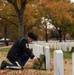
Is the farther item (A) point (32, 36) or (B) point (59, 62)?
(A) point (32, 36)

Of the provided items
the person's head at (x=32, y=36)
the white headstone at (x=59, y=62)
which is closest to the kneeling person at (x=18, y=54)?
the person's head at (x=32, y=36)

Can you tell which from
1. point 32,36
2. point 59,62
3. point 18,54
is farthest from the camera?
point 18,54

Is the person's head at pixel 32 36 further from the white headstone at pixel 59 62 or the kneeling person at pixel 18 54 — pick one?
the white headstone at pixel 59 62

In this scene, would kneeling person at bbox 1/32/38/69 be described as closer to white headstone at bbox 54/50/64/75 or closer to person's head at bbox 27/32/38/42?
person's head at bbox 27/32/38/42

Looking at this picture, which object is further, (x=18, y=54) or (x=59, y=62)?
(x=18, y=54)

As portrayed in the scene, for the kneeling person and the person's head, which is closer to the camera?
the person's head

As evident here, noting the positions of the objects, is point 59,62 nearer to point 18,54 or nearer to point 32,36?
point 32,36

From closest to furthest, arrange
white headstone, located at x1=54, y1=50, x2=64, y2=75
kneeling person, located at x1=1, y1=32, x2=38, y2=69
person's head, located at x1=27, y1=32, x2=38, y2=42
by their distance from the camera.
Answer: white headstone, located at x1=54, y1=50, x2=64, y2=75
person's head, located at x1=27, y1=32, x2=38, y2=42
kneeling person, located at x1=1, y1=32, x2=38, y2=69

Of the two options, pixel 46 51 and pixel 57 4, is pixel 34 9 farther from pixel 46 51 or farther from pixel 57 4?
pixel 46 51

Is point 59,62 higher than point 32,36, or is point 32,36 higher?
point 32,36

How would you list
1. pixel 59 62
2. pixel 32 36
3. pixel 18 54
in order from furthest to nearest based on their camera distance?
pixel 18 54, pixel 32 36, pixel 59 62

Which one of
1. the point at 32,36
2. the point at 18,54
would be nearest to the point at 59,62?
the point at 32,36

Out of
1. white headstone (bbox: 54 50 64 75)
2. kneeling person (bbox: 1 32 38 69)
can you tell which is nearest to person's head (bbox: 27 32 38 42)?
kneeling person (bbox: 1 32 38 69)

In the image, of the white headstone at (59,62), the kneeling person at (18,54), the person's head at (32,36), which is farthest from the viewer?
the kneeling person at (18,54)
